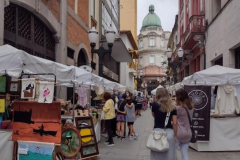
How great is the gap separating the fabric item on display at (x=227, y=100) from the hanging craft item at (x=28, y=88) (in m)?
6.12

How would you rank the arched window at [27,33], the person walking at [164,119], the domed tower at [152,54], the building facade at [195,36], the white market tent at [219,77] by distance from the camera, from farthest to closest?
the domed tower at [152,54], the building facade at [195,36], the arched window at [27,33], the white market tent at [219,77], the person walking at [164,119]

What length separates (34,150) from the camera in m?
5.79

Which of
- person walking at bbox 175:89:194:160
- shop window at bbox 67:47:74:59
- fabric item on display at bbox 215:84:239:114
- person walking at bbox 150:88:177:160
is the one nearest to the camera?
person walking at bbox 150:88:177:160

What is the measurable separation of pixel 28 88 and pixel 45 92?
0.39 metres

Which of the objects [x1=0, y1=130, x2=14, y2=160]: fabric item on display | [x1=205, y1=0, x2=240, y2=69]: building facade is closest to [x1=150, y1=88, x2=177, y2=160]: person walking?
[x1=0, y1=130, x2=14, y2=160]: fabric item on display

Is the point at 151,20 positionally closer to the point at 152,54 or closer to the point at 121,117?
the point at 152,54

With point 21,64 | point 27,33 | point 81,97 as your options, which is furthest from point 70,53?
point 21,64

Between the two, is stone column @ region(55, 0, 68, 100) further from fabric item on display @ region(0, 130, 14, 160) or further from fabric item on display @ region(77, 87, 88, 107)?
fabric item on display @ region(0, 130, 14, 160)

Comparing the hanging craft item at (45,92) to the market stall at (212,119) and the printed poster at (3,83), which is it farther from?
the market stall at (212,119)

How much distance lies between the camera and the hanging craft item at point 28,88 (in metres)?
5.89

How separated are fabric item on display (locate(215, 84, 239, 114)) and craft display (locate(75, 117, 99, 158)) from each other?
170 inches

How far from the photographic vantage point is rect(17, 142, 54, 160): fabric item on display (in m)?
5.71

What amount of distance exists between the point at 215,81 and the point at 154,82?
237ft

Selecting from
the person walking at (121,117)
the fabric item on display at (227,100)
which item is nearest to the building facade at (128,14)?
the person walking at (121,117)
